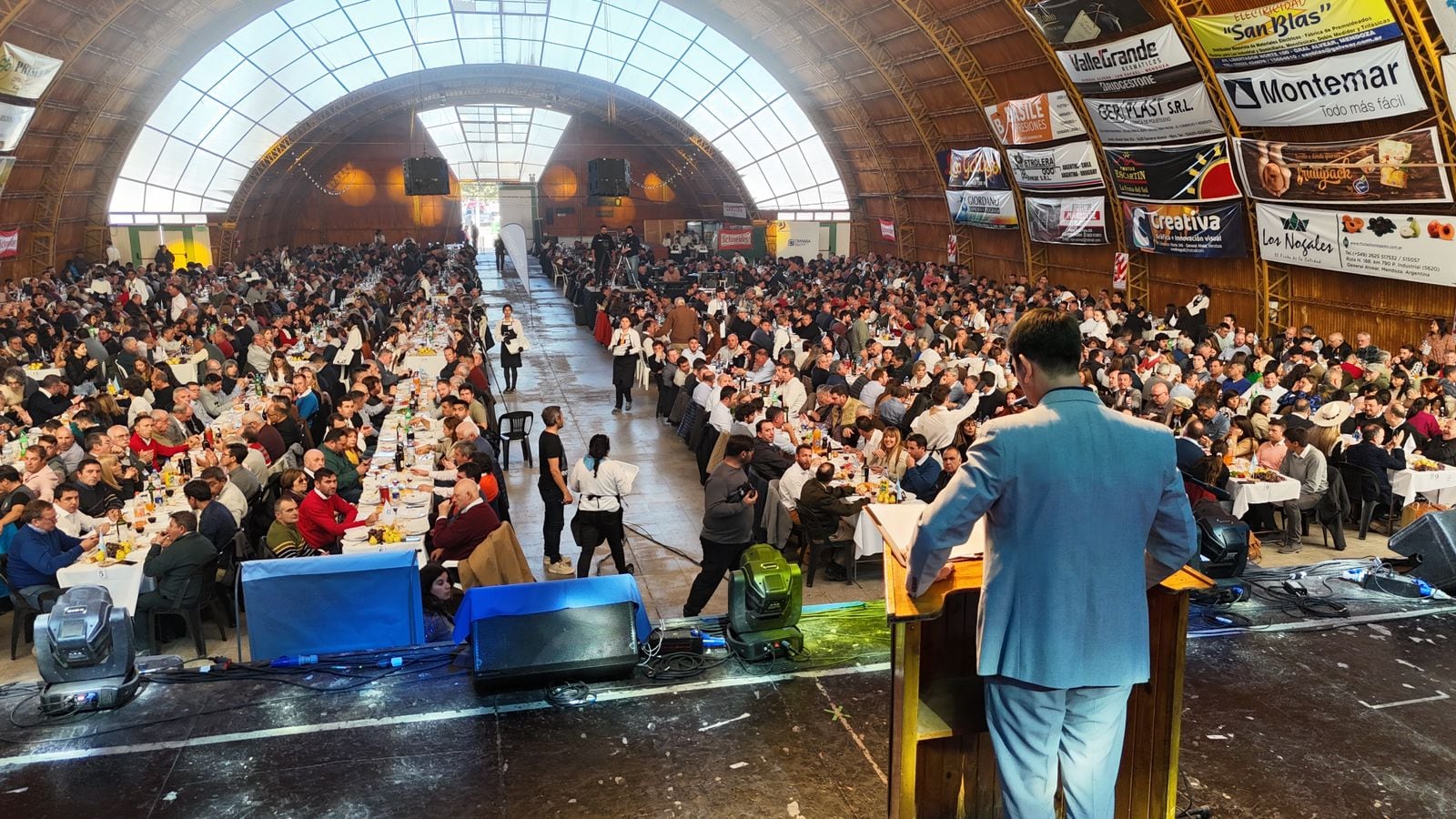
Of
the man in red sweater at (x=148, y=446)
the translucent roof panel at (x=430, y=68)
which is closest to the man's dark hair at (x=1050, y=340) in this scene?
the man in red sweater at (x=148, y=446)

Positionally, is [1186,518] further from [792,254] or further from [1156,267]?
[792,254]

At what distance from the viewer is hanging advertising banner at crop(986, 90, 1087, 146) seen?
21.3 metres

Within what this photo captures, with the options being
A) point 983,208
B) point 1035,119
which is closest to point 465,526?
point 1035,119

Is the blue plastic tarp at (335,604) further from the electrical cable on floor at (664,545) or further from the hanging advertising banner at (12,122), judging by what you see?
the hanging advertising banner at (12,122)

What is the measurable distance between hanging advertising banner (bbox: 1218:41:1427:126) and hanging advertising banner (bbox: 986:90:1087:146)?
4.41 meters

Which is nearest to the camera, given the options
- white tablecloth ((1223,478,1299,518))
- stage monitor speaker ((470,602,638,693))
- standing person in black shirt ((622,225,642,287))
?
stage monitor speaker ((470,602,638,693))

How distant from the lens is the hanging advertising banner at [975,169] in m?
25.6

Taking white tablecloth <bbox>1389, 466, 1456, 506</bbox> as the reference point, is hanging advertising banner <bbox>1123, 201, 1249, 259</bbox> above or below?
above

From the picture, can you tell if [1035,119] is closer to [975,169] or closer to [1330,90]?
[975,169]

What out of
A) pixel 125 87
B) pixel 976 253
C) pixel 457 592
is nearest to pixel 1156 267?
pixel 976 253

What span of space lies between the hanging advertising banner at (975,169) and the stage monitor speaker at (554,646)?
2227 cm

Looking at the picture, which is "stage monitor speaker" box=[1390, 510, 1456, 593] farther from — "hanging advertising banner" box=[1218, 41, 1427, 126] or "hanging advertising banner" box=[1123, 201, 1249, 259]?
"hanging advertising banner" box=[1123, 201, 1249, 259]

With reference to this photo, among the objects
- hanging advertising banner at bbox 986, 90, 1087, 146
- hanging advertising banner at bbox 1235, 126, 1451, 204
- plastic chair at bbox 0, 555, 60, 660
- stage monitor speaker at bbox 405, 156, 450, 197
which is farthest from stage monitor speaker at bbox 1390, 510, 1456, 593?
stage monitor speaker at bbox 405, 156, 450, 197

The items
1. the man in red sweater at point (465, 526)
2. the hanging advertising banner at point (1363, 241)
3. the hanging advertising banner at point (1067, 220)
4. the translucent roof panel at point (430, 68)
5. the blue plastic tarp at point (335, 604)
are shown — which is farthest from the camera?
the translucent roof panel at point (430, 68)
